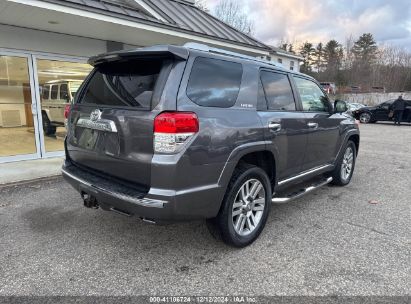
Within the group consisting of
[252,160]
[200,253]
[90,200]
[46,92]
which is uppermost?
[46,92]

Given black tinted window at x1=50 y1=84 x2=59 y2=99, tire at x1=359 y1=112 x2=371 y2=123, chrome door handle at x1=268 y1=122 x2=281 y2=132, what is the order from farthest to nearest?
1. tire at x1=359 y1=112 x2=371 y2=123
2. black tinted window at x1=50 y1=84 x2=59 y2=99
3. chrome door handle at x1=268 y1=122 x2=281 y2=132

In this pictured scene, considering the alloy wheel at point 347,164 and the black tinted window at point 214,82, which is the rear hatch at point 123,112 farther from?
the alloy wheel at point 347,164

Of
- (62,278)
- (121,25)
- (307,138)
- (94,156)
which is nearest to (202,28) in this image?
(121,25)

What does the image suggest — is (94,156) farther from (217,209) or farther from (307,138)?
(307,138)

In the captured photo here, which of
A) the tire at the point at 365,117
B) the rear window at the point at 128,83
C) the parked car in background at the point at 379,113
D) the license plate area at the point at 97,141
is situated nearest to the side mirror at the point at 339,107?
the rear window at the point at 128,83

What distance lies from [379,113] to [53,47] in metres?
19.0

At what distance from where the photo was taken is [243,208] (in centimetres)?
344

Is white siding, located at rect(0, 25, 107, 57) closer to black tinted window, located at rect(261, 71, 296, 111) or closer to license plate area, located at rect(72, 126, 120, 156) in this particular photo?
license plate area, located at rect(72, 126, 120, 156)

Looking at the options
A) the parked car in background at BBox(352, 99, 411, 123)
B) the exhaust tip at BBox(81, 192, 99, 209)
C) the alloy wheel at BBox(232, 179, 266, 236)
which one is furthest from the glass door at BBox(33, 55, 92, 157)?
the parked car in background at BBox(352, 99, 411, 123)

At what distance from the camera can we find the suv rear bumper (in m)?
2.69

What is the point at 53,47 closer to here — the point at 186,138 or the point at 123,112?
the point at 123,112

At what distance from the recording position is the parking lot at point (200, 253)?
9.20 feet

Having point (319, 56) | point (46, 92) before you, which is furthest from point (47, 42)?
point (319, 56)

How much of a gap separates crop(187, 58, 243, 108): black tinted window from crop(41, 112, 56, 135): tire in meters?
6.11
